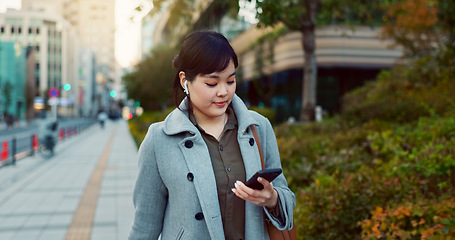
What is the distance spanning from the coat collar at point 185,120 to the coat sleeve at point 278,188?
11cm

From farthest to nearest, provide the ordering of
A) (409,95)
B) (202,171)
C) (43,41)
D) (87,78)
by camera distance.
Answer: (87,78) → (43,41) → (409,95) → (202,171)

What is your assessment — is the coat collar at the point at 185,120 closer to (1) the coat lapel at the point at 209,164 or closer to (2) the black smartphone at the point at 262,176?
(1) the coat lapel at the point at 209,164

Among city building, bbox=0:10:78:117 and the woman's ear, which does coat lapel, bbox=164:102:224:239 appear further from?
city building, bbox=0:10:78:117

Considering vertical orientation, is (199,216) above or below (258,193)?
below

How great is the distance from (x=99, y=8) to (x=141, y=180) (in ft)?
525

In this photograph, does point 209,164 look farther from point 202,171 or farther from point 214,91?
point 214,91

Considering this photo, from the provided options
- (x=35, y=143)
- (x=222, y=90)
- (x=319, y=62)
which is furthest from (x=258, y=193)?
(x=319, y=62)

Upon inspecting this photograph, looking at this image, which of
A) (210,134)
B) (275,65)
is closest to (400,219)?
(210,134)

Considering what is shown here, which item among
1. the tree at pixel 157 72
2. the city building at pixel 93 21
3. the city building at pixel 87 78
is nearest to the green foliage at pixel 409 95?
the tree at pixel 157 72

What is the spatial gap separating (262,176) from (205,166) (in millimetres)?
300

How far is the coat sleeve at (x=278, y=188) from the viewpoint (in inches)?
74.5

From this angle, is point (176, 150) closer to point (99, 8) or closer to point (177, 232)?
point (177, 232)

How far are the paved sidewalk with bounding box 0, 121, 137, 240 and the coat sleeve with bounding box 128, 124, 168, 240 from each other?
383 cm

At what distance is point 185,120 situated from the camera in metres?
1.96
